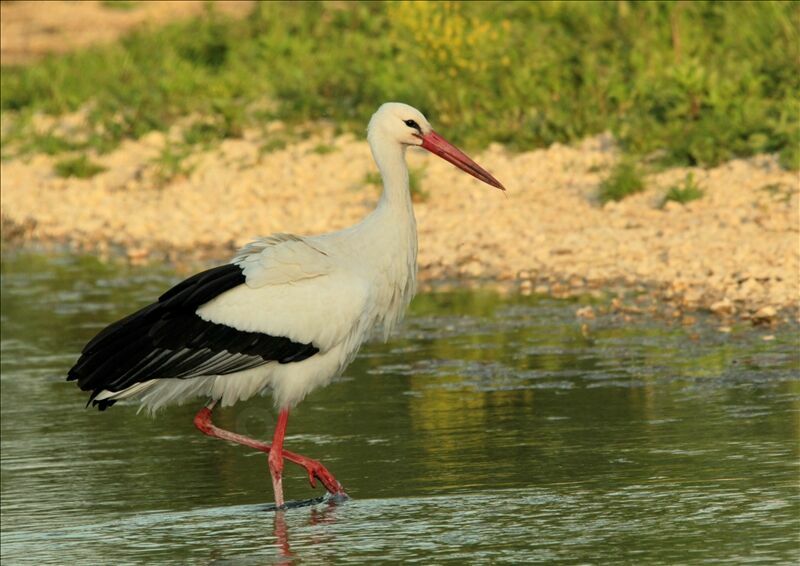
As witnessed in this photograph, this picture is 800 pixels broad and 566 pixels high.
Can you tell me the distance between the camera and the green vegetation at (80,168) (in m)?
17.4

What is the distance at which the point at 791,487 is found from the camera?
21.6 ft

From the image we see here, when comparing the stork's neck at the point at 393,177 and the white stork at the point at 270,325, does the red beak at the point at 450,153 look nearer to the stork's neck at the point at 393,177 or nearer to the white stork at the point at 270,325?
the stork's neck at the point at 393,177

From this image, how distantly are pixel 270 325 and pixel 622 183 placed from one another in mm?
6114

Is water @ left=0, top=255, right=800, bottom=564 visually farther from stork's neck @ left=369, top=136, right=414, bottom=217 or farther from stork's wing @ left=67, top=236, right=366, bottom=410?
stork's neck @ left=369, top=136, right=414, bottom=217

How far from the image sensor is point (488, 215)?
13.6 m

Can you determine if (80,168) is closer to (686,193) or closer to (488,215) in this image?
(488,215)

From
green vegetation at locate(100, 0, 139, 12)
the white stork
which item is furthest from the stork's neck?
green vegetation at locate(100, 0, 139, 12)

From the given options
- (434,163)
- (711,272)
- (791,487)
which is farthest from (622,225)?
(791,487)

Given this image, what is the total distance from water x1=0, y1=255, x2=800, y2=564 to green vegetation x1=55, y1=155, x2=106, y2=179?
635 centimetres

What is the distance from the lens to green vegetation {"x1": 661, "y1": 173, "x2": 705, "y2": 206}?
12.8 meters

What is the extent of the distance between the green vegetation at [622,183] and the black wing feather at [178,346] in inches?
236

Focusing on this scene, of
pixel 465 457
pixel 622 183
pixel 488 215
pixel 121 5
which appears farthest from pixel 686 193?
pixel 121 5

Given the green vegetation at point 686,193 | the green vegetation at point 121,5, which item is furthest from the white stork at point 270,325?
the green vegetation at point 121,5

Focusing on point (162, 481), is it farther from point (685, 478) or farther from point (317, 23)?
point (317, 23)
